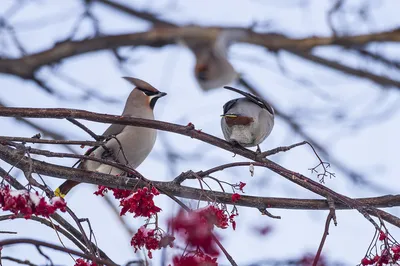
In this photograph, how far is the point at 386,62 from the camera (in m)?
4.57

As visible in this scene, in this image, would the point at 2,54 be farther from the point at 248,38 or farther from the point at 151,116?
the point at 248,38

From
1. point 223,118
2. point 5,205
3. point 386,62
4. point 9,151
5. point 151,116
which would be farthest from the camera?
point 386,62

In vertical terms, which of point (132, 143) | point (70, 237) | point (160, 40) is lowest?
point (70, 237)

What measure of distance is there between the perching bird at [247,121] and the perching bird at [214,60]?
274 millimetres

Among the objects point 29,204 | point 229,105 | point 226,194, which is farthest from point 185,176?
point 229,105

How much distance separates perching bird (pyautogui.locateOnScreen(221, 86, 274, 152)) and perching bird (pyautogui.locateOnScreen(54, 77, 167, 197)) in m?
0.76

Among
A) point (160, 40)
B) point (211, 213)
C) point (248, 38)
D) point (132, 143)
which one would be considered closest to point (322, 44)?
point (248, 38)

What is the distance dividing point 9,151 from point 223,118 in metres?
1.00

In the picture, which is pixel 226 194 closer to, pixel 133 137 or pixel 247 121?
pixel 247 121

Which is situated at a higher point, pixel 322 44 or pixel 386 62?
pixel 386 62

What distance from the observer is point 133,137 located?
3.91 meters

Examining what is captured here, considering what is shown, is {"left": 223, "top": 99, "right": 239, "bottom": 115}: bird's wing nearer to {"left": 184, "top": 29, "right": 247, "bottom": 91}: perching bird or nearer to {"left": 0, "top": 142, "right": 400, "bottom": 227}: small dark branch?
{"left": 184, "top": 29, "right": 247, "bottom": 91}: perching bird

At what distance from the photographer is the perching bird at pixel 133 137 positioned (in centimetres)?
376

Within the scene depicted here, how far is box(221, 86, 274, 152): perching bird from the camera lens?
115 inches
